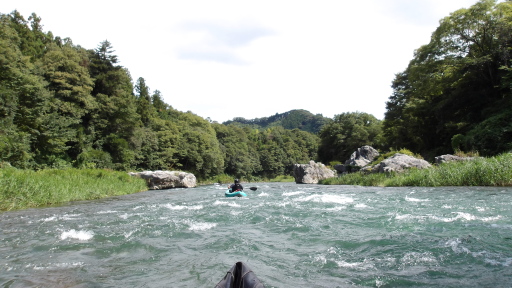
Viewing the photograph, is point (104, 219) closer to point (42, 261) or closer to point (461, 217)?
point (42, 261)

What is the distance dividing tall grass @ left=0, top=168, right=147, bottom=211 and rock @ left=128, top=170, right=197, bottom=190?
8083 mm

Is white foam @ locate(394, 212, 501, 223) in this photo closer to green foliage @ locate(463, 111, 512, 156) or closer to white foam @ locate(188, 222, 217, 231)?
white foam @ locate(188, 222, 217, 231)

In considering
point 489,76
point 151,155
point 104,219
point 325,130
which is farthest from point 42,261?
point 325,130

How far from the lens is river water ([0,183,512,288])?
395cm

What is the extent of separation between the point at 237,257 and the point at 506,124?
21070mm

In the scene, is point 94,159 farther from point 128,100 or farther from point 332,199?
point 332,199

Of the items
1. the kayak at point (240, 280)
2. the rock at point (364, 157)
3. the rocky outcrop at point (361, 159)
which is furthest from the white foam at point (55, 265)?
the rock at point (364, 157)

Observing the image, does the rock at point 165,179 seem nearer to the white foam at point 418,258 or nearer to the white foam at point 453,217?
the white foam at point 453,217

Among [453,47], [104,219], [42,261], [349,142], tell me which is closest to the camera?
[42,261]

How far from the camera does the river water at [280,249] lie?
3.95 meters

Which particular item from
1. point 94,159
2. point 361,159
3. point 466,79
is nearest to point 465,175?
point 466,79

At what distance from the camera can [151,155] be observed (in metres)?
44.4

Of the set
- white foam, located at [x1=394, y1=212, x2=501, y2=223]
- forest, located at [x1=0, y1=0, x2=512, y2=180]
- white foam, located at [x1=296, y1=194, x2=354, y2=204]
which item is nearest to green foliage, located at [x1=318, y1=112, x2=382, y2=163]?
forest, located at [x1=0, y1=0, x2=512, y2=180]

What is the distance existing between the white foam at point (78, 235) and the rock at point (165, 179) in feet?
81.3
